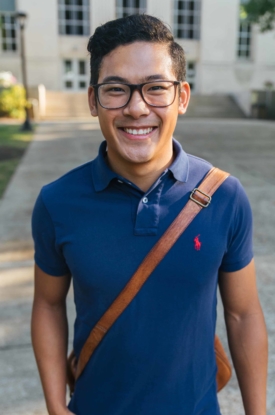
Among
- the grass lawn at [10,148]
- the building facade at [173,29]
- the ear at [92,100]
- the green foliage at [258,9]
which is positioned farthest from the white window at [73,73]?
the ear at [92,100]

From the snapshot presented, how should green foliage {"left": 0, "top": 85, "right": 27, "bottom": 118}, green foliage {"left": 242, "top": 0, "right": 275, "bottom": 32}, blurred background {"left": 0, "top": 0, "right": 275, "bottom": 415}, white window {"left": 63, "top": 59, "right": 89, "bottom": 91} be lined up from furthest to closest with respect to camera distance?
white window {"left": 63, "top": 59, "right": 89, "bottom": 91}, green foliage {"left": 0, "top": 85, "right": 27, "bottom": 118}, green foliage {"left": 242, "top": 0, "right": 275, "bottom": 32}, blurred background {"left": 0, "top": 0, "right": 275, "bottom": 415}

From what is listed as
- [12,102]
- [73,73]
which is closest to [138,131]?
[12,102]

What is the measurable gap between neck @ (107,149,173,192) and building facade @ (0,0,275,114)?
108 ft

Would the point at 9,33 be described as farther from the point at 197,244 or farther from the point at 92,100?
the point at 197,244

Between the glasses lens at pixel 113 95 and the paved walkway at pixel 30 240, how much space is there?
1.91 metres

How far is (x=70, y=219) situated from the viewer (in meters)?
1.48

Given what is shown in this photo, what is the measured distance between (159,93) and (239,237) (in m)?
0.53

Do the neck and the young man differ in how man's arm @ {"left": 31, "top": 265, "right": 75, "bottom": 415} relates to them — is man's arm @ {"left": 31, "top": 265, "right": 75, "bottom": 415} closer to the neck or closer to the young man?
the young man

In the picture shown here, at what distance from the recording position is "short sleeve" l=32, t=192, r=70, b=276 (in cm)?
152

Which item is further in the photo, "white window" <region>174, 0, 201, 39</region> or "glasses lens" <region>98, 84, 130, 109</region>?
"white window" <region>174, 0, 201, 39</region>

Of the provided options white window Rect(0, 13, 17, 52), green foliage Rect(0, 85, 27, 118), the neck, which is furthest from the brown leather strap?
white window Rect(0, 13, 17, 52)

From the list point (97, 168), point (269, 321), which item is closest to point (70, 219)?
point (97, 168)

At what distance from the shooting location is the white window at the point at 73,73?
111 ft

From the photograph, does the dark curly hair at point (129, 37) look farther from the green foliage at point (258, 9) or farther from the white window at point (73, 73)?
the white window at point (73, 73)
